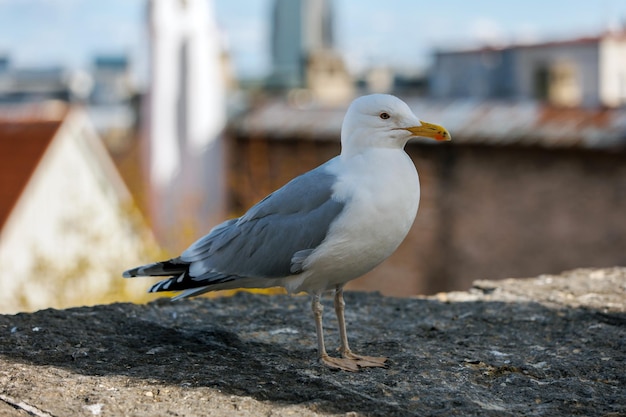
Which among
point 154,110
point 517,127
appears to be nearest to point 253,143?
point 154,110

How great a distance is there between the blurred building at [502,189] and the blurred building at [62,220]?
2.41 meters

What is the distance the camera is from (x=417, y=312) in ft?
14.1

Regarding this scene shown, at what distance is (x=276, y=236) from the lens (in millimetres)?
3410

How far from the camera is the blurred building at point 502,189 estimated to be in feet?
32.9

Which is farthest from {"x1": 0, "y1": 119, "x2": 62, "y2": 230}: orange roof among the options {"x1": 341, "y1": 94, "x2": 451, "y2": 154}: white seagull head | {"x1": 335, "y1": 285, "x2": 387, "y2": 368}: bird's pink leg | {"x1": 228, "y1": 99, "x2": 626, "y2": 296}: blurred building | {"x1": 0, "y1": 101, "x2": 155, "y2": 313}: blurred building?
{"x1": 341, "y1": 94, "x2": 451, "y2": 154}: white seagull head

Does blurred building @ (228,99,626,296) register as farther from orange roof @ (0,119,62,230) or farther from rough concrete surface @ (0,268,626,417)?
rough concrete surface @ (0,268,626,417)

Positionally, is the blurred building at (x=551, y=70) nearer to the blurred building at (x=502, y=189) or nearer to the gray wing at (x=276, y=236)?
A: the blurred building at (x=502, y=189)

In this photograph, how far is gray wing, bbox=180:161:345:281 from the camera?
10.8 ft

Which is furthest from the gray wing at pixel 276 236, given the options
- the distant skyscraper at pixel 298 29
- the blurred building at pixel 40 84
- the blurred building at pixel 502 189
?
the distant skyscraper at pixel 298 29

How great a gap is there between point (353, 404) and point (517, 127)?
8.34 metres

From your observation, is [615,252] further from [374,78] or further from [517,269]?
[374,78]

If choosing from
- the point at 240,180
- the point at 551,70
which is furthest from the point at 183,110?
the point at 551,70

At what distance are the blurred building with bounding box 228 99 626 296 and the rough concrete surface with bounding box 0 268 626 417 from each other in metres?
5.63

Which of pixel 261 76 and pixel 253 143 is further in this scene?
pixel 261 76
